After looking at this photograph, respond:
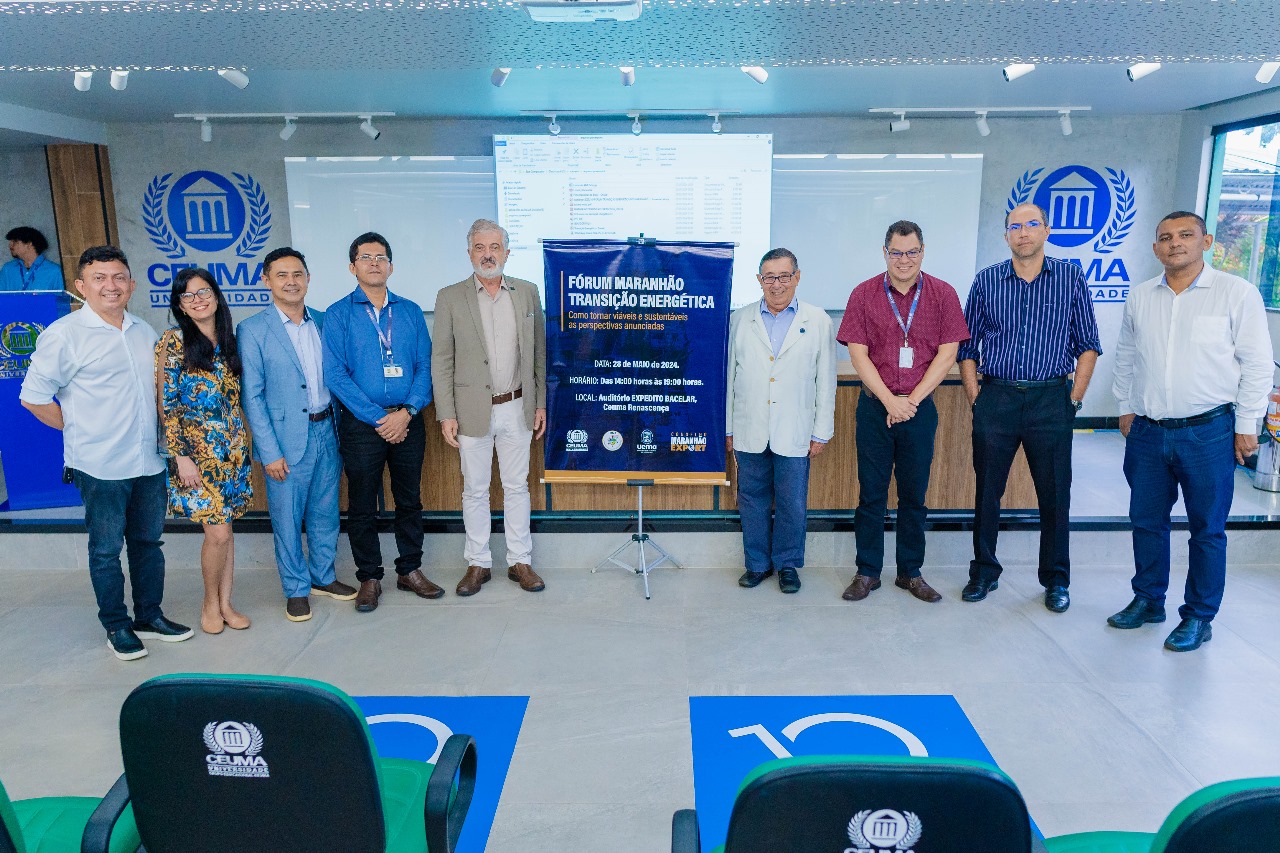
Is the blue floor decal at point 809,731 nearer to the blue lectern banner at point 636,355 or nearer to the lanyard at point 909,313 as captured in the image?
the blue lectern banner at point 636,355

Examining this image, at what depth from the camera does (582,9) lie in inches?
61.4

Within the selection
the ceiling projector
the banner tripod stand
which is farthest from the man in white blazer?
the ceiling projector

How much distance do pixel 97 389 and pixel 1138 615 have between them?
4.61m

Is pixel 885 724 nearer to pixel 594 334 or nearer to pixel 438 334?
pixel 594 334

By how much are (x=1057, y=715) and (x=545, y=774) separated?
1.88 meters

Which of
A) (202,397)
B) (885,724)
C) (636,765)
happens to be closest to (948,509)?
(885,724)

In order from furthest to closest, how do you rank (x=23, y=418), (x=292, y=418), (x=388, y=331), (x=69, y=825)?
(x=23, y=418), (x=388, y=331), (x=292, y=418), (x=69, y=825)

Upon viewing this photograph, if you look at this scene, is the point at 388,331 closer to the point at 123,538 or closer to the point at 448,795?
the point at 123,538

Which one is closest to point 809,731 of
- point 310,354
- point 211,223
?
point 310,354

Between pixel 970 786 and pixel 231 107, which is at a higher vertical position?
pixel 231 107

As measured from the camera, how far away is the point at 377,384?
3984 millimetres

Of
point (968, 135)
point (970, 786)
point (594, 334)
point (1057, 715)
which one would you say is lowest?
point (1057, 715)

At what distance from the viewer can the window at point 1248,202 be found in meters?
6.49

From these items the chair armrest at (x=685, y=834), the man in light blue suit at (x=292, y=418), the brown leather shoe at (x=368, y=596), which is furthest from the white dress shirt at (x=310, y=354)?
the chair armrest at (x=685, y=834)
